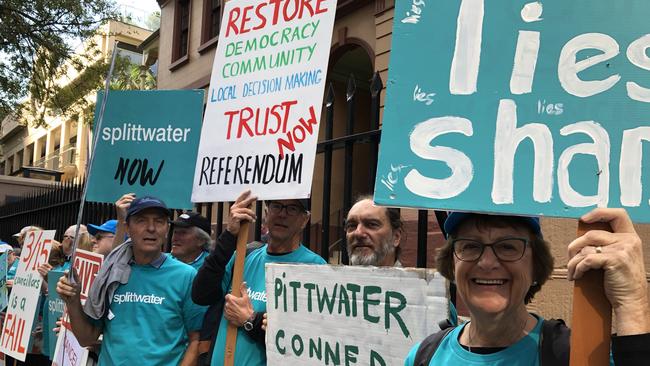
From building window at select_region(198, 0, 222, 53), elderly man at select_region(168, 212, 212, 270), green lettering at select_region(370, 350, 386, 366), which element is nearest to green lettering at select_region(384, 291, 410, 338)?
green lettering at select_region(370, 350, 386, 366)

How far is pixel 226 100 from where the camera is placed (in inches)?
135

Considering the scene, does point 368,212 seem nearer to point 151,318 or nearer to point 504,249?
point 504,249

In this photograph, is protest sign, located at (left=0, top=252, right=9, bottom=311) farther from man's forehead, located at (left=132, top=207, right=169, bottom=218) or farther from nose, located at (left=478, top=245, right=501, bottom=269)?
nose, located at (left=478, top=245, right=501, bottom=269)

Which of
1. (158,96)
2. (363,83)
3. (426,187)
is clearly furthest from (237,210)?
(363,83)

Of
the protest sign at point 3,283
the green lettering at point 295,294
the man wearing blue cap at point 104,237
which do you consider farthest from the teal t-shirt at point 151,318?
the protest sign at point 3,283

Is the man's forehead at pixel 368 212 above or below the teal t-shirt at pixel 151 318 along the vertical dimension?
above

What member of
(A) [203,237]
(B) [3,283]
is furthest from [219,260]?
(B) [3,283]

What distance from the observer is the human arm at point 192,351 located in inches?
138

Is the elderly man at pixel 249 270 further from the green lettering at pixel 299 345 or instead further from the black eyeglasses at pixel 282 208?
the green lettering at pixel 299 345

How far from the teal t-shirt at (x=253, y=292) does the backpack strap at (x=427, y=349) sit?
4.40 ft

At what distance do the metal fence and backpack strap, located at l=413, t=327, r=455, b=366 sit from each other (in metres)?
1.13

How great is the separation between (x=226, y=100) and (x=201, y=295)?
107cm

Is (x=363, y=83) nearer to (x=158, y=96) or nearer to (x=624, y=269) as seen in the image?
(x=158, y=96)

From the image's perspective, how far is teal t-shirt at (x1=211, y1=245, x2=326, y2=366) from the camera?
121 inches
